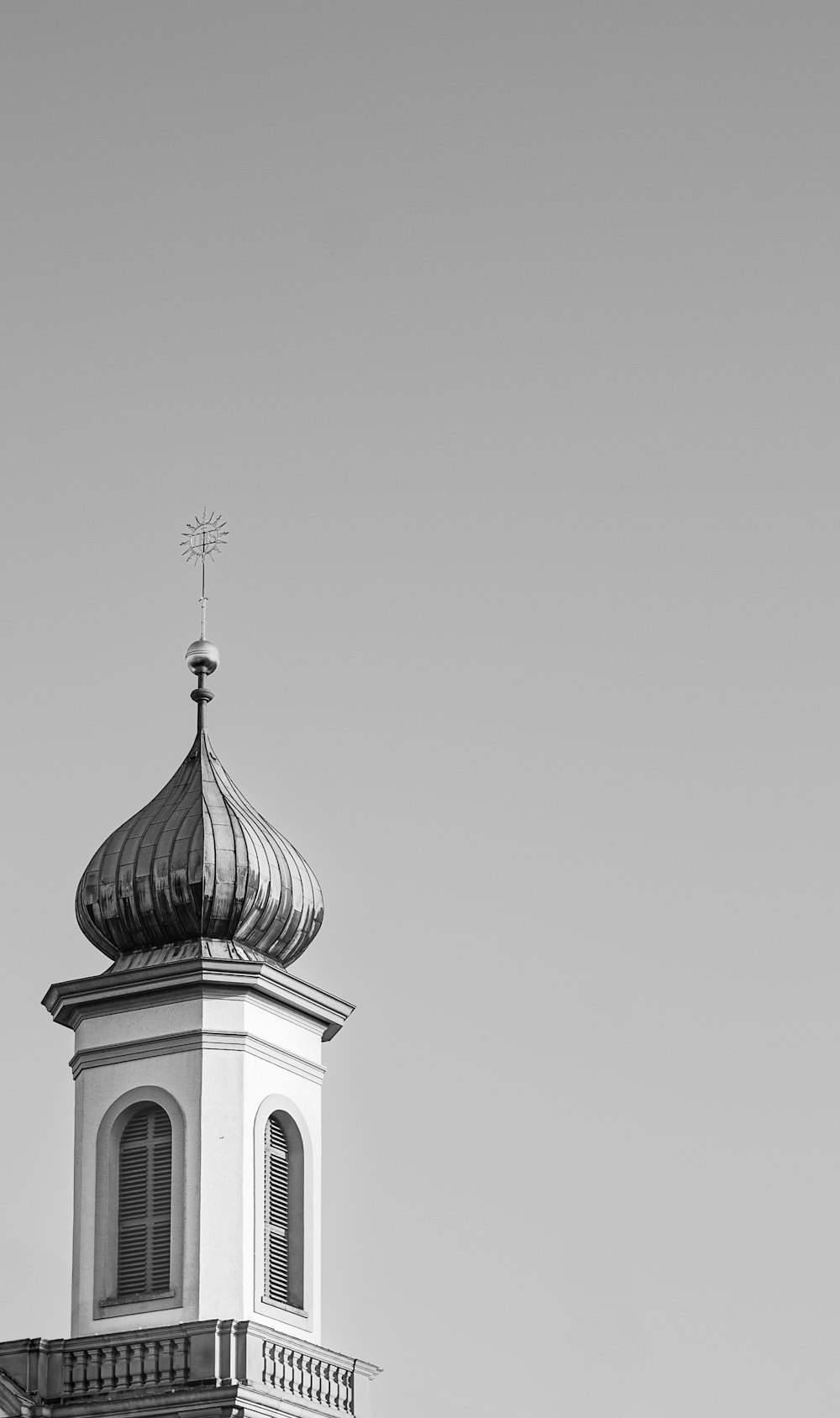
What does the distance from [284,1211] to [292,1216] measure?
0.09m

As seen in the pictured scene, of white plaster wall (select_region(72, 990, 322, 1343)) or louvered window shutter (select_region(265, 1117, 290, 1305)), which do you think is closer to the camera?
white plaster wall (select_region(72, 990, 322, 1343))

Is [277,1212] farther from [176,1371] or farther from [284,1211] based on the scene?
[176,1371]

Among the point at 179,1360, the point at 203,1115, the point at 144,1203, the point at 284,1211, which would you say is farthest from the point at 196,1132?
the point at 179,1360

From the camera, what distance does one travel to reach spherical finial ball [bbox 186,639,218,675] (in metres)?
35.8

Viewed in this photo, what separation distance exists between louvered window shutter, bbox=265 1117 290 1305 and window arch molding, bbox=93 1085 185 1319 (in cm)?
86

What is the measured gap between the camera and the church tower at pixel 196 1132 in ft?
104

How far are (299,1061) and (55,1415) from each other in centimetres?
418

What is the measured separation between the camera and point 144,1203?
3272 cm

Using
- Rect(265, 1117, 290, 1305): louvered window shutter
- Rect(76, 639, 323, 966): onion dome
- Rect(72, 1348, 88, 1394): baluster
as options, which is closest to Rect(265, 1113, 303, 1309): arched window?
Rect(265, 1117, 290, 1305): louvered window shutter

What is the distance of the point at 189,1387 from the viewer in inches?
1233

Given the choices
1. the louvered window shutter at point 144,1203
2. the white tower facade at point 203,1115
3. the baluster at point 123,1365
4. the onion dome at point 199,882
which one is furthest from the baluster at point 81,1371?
the onion dome at point 199,882

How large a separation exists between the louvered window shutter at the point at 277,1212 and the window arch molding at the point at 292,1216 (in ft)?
0.23

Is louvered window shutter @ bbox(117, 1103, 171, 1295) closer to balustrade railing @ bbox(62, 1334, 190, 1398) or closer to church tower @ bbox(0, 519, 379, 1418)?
church tower @ bbox(0, 519, 379, 1418)

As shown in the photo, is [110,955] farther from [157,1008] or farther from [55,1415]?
[55,1415]
